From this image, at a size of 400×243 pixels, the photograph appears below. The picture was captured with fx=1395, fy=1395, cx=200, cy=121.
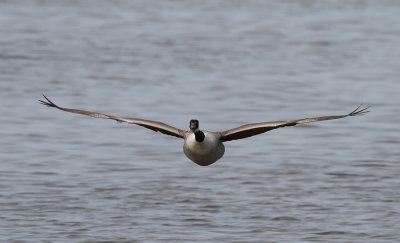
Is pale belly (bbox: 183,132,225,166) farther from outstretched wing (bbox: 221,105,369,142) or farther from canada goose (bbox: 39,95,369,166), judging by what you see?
outstretched wing (bbox: 221,105,369,142)

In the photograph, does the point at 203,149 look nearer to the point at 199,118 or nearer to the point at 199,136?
the point at 199,136

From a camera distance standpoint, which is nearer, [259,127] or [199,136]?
[259,127]

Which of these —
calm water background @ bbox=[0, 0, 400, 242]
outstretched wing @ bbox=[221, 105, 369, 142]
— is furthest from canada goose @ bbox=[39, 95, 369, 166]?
calm water background @ bbox=[0, 0, 400, 242]

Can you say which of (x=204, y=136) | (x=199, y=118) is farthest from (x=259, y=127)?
(x=199, y=118)

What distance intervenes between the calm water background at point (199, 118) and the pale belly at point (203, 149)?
85.2 inches

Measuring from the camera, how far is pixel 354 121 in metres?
22.3

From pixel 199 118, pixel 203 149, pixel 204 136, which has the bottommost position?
pixel 203 149

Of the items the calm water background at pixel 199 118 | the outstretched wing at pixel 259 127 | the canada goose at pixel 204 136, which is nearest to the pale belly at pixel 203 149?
the canada goose at pixel 204 136

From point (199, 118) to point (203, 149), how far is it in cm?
941

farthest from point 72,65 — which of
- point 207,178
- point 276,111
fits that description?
point 207,178

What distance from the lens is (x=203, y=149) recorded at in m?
12.4

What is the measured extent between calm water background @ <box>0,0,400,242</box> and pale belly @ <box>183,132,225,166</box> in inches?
85.2

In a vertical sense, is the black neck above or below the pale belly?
above

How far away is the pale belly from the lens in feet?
40.7
